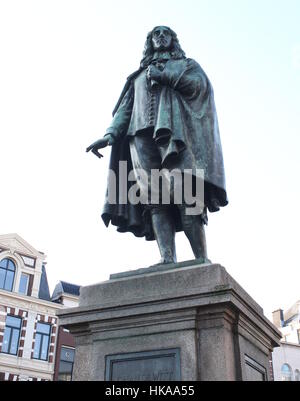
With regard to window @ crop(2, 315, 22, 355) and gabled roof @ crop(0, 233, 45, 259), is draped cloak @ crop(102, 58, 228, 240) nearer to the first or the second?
window @ crop(2, 315, 22, 355)

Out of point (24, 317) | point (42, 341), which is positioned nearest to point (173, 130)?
point (24, 317)

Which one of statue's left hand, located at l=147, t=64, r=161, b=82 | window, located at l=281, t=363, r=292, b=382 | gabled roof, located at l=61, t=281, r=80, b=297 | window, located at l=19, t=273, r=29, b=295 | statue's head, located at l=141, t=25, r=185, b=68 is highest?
gabled roof, located at l=61, t=281, r=80, b=297

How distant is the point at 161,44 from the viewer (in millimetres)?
5688

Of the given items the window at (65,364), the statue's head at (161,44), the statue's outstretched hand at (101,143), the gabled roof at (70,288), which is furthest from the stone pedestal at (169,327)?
the gabled roof at (70,288)

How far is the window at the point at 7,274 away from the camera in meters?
26.3

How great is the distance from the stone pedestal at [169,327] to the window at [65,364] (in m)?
23.6

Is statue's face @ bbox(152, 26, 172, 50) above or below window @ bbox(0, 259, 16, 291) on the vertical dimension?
below

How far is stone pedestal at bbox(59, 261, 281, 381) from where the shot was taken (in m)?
3.81

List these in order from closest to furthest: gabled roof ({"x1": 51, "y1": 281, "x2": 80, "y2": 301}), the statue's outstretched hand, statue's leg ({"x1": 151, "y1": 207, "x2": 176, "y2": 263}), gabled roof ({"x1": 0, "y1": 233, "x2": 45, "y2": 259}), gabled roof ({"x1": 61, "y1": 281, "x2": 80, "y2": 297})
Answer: statue's leg ({"x1": 151, "y1": 207, "x2": 176, "y2": 263})
the statue's outstretched hand
gabled roof ({"x1": 0, "y1": 233, "x2": 45, "y2": 259})
gabled roof ({"x1": 51, "y1": 281, "x2": 80, "y2": 301})
gabled roof ({"x1": 61, "y1": 281, "x2": 80, "y2": 297})

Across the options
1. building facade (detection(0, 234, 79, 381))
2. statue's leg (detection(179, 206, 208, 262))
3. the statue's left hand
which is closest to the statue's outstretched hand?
the statue's left hand

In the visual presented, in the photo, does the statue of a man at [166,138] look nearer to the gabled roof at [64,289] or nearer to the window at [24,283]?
the window at [24,283]

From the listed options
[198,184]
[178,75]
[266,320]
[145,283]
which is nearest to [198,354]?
[145,283]

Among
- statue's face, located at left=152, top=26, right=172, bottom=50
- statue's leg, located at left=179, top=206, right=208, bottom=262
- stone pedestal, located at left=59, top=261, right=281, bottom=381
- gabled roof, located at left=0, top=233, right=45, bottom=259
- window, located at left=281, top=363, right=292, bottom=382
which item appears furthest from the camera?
window, located at left=281, top=363, right=292, bottom=382
